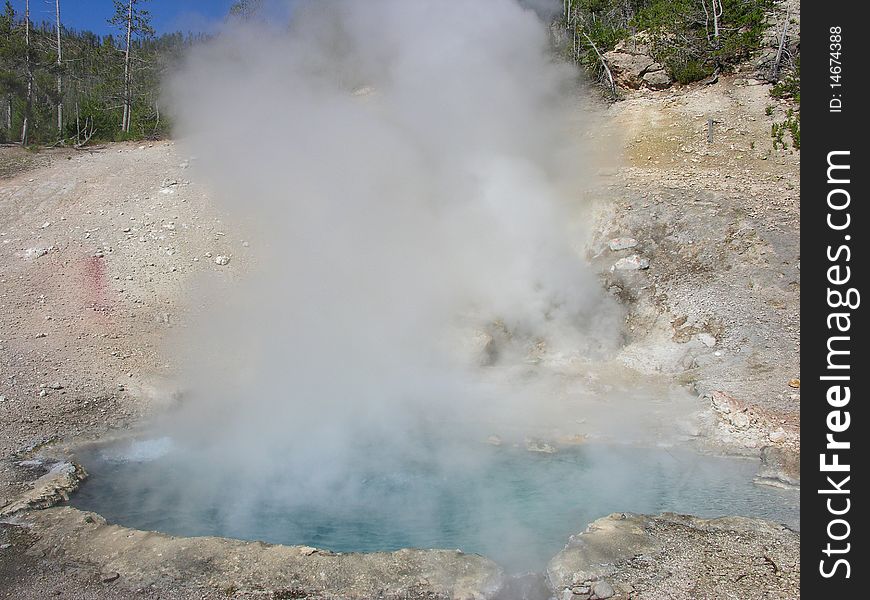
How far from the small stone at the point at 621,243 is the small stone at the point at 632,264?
208 millimetres

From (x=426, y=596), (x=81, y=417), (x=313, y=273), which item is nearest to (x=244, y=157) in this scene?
(x=313, y=273)

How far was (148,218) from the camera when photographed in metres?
9.79

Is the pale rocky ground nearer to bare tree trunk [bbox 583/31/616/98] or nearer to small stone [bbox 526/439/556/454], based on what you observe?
bare tree trunk [bbox 583/31/616/98]

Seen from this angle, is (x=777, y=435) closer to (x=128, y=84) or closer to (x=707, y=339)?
(x=707, y=339)

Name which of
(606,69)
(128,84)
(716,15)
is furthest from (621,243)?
(128,84)

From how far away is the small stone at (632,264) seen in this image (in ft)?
26.5

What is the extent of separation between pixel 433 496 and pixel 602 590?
5.41ft

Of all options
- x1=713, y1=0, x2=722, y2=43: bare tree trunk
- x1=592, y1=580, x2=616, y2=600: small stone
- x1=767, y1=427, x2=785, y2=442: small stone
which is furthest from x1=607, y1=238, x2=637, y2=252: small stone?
x1=713, y1=0, x2=722, y2=43: bare tree trunk

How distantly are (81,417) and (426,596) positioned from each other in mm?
4015

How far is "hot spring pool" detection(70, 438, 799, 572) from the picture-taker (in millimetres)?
4227

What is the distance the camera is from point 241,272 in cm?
878

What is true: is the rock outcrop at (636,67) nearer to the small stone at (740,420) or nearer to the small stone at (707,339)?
the small stone at (707,339)

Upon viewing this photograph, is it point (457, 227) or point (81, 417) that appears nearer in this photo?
point (81, 417)
